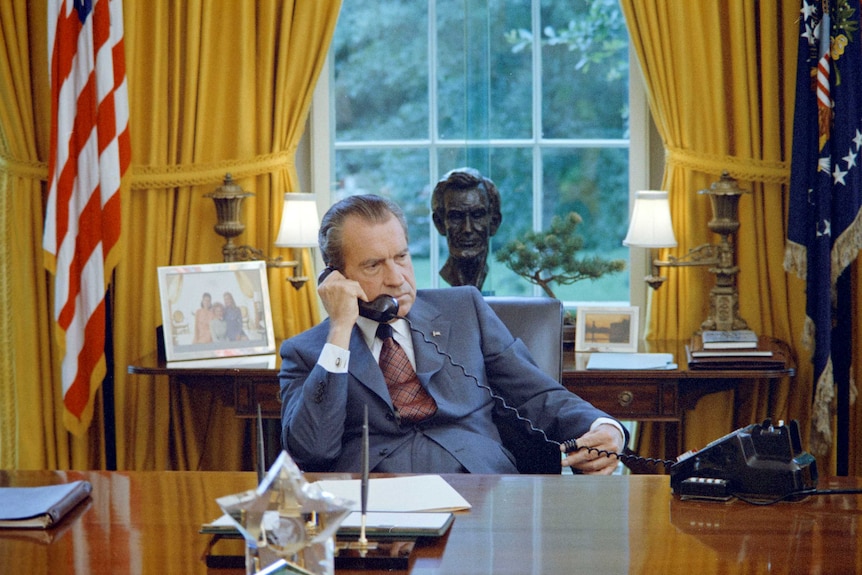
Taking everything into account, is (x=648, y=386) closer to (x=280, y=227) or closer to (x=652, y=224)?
(x=652, y=224)

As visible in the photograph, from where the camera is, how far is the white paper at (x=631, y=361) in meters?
3.28

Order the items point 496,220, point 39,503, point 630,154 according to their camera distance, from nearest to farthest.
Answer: point 39,503, point 496,220, point 630,154

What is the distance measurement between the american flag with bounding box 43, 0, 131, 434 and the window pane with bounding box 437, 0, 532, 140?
1.19 metres

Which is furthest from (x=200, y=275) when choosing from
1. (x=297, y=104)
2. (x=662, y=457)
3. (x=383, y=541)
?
(x=383, y=541)

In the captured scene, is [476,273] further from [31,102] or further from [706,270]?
[31,102]

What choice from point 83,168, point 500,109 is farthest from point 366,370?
point 500,109

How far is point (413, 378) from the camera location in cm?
252

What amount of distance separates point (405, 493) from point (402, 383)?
70 centimetres

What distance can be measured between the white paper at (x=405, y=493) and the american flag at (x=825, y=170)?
196 cm

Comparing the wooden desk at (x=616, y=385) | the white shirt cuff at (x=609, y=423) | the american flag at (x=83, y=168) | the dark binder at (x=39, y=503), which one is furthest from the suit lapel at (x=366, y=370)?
the american flag at (x=83, y=168)

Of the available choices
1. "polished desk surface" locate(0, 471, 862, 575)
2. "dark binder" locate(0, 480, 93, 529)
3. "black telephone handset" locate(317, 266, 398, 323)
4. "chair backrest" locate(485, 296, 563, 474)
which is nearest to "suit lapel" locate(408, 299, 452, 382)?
"black telephone handset" locate(317, 266, 398, 323)

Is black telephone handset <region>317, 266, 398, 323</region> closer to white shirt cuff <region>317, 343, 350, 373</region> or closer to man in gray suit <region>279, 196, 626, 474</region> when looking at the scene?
man in gray suit <region>279, 196, 626, 474</region>

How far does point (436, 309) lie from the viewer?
2.66 meters

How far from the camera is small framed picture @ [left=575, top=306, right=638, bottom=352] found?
3.56 m
